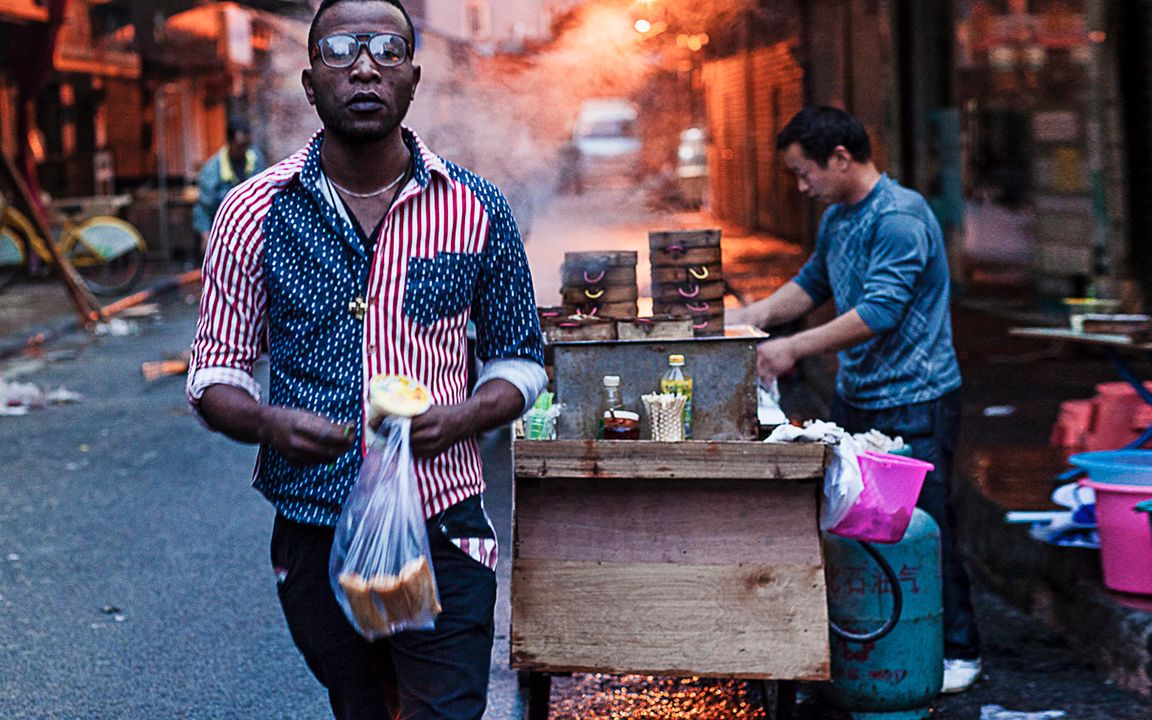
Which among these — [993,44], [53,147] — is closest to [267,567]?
[993,44]

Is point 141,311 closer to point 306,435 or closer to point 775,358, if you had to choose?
point 775,358

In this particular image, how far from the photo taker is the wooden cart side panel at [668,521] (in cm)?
403

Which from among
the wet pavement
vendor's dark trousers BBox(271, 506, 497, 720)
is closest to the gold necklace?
vendor's dark trousers BBox(271, 506, 497, 720)

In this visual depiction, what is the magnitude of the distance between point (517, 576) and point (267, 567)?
2.84 meters

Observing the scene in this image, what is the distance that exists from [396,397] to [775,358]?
2.36 metres

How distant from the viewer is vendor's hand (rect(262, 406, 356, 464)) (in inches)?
104

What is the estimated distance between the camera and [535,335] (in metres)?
2.98

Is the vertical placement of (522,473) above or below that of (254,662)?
above

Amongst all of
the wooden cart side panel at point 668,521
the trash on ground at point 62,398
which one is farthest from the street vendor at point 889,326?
the trash on ground at point 62,398

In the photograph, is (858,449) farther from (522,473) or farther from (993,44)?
(993,44)

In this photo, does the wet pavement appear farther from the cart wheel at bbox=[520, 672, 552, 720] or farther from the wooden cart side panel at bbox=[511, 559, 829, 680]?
the wooden cart side panel at bbox=[511, 559, 829, 680]

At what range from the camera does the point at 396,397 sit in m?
2.63

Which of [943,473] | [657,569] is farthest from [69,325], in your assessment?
[657,569]

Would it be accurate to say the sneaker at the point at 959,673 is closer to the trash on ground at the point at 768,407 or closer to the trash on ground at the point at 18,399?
the trash on ground at the point at 768,407
